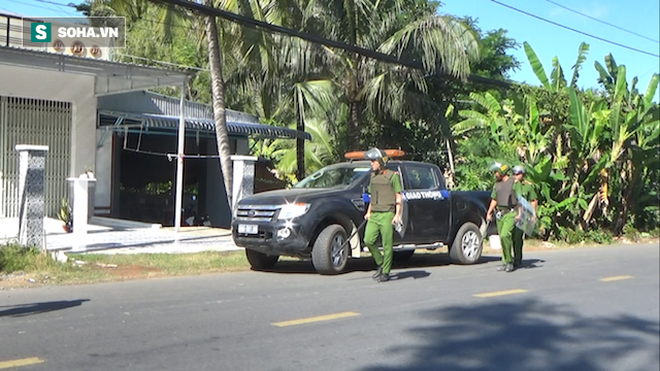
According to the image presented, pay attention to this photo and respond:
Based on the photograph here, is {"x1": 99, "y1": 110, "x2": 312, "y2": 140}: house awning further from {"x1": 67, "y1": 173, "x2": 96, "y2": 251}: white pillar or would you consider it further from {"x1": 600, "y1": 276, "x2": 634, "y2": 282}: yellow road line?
{"x1": 600, "y1": 276, "x2": 634, "y2": 282}: yellow road line

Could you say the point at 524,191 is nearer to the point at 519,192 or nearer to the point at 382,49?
the point at 519,192

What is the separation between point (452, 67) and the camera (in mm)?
20375

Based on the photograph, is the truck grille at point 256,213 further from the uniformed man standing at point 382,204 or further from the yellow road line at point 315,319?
the yellow road line at point 315,319

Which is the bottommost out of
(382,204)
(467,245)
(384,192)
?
(467,245)

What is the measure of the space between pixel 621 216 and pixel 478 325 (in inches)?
663

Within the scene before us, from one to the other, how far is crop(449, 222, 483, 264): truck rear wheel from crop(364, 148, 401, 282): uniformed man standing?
2925 millimetres

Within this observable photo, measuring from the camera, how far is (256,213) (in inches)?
464

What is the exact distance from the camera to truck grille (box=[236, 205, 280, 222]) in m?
11.6

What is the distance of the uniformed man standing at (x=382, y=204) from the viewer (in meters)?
10.9

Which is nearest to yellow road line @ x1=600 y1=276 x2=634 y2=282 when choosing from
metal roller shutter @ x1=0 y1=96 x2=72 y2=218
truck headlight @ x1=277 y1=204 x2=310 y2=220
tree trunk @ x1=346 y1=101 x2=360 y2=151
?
truck headlight @ x1=277 y1=204 x2=310 y2=220

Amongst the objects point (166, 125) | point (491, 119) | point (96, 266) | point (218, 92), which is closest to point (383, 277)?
point (96, 266)

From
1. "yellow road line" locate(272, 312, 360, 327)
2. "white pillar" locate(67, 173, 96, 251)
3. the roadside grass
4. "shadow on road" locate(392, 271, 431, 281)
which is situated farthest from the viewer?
"white pillar" locate(67, 173, 96, 251)

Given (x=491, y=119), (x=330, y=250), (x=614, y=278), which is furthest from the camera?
(x=491, y=119)

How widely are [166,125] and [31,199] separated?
7447 millimetres
